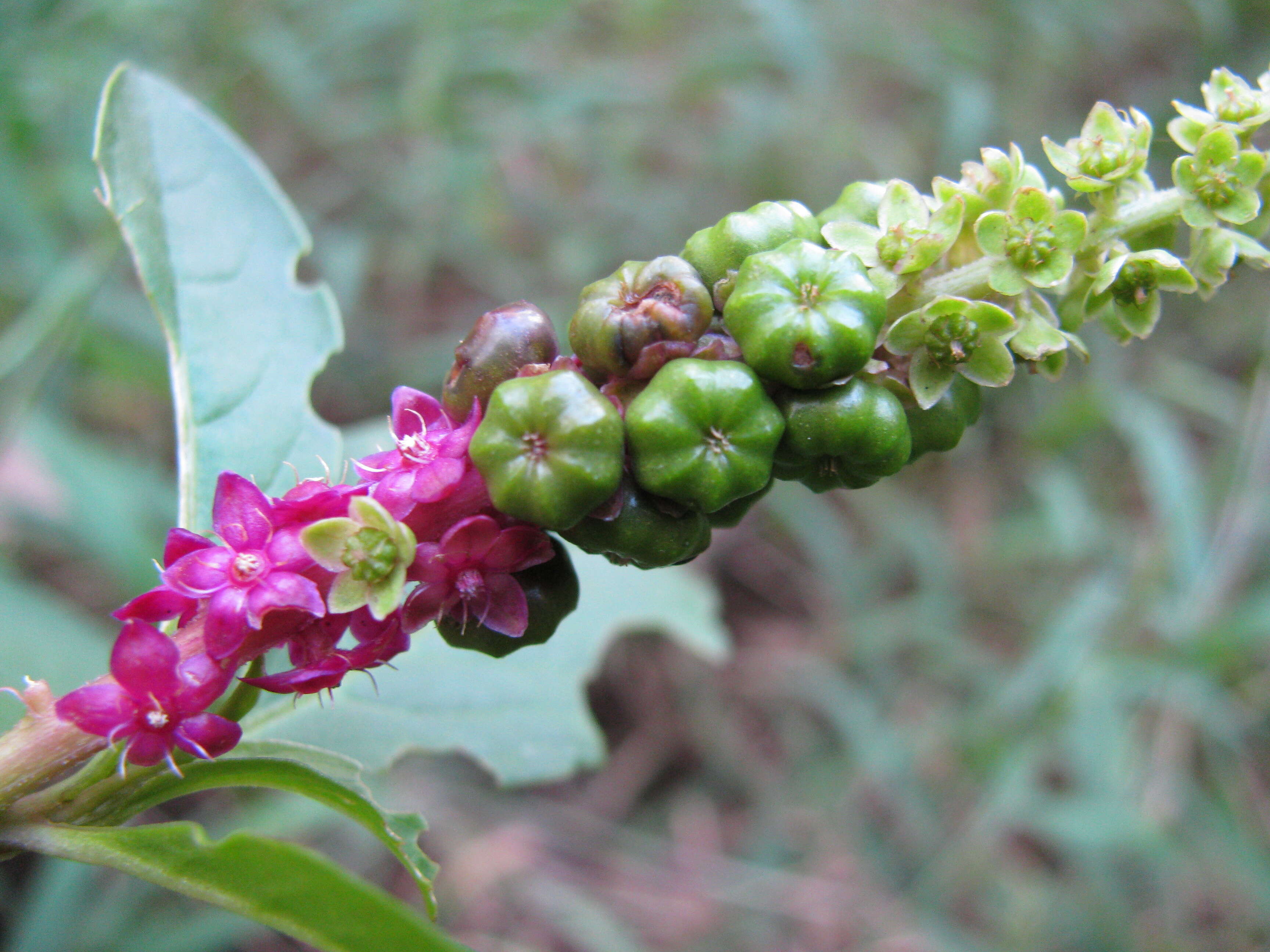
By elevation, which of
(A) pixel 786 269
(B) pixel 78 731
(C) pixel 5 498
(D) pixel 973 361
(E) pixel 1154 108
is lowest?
(C) pixel 5 498

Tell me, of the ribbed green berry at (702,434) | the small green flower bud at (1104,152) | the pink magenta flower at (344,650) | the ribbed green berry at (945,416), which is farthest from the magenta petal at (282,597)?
the small green flower bud at (1104,152)

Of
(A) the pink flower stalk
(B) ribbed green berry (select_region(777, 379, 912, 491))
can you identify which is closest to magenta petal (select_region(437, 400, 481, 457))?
(A) the pink flower stalk

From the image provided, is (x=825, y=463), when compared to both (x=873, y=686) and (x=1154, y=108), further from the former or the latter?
(x=1154, y=108)

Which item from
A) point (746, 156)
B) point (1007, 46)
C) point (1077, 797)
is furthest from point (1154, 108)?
point (1077, 797)

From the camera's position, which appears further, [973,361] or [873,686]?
[873,686]

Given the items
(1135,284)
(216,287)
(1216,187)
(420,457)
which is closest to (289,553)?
(420,457)

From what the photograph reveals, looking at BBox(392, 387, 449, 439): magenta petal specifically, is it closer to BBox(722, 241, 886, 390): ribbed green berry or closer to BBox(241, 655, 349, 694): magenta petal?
BBox(241, 655, 349, 694): magenta petal
